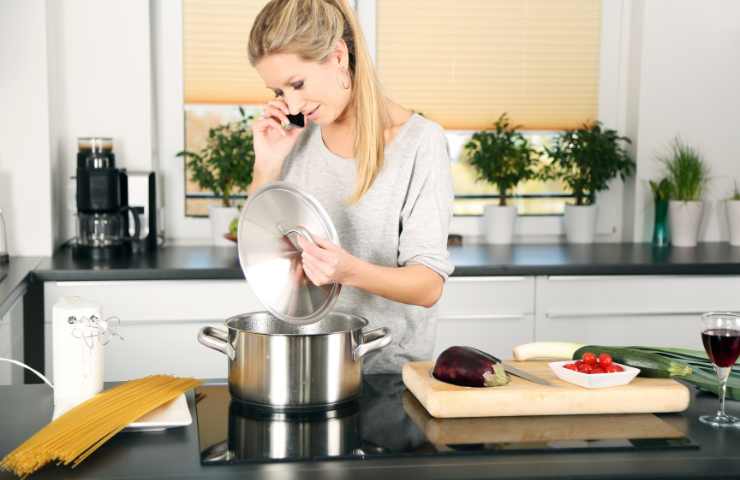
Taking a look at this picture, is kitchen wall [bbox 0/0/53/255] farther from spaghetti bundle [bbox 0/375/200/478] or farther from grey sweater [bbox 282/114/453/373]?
spaghetti bundle [bbox 0/375/200/478]

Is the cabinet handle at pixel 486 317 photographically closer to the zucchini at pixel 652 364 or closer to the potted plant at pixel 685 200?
the potted plant at pixel 685 200

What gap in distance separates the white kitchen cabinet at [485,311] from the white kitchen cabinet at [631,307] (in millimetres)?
69

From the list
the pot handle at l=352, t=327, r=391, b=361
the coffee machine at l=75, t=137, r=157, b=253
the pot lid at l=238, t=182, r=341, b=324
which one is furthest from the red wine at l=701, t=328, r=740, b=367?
the coffee machine at l=75, t=137, r=157, b=253

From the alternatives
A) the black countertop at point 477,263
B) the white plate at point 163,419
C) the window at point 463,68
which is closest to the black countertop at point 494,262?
the black countertop at point 477,263

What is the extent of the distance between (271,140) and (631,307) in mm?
1788

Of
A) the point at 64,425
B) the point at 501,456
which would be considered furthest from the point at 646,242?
the point at 64,425

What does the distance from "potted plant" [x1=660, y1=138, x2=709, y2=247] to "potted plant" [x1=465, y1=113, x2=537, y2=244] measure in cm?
56

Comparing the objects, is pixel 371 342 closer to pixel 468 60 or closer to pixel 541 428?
pixel 541 428

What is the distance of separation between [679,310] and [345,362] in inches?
82.9

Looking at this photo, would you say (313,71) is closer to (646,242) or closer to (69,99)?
(69,99)

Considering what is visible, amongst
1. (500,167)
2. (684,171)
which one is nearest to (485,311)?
(500,167)

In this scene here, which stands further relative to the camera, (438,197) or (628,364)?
(438,197)

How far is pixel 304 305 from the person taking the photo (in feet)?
5.65

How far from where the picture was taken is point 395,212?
207 centimetres
